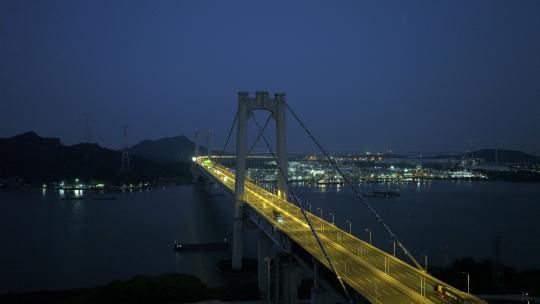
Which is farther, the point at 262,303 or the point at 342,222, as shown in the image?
the point at 342,222

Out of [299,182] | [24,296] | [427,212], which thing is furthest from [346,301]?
[299,182]

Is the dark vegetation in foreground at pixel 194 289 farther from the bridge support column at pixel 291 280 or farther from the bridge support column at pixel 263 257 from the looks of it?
the bridge support column at pixel 291 280

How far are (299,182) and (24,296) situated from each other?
28481 mm

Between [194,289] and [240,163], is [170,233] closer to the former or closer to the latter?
[240,163]

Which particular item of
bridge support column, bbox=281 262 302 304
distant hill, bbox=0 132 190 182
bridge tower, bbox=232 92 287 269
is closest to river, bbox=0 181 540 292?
bridge tower, bbox=232 92 287 269

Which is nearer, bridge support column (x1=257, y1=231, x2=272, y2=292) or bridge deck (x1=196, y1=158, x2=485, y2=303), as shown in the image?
bridge deck (x1=196, y1=158, x2=485, y2=303)

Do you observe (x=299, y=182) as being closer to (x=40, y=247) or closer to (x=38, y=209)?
(x=38, y=209)

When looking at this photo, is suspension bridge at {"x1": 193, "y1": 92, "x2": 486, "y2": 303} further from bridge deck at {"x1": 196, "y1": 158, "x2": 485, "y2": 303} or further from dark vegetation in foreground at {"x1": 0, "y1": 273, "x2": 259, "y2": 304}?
dark vegetation in foreground at {"x1": 0, "y1": 273, "x2": 259, "y2": 304}

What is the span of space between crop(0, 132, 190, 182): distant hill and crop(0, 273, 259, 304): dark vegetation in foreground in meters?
26.8

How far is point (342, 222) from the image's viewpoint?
1438 centimetres

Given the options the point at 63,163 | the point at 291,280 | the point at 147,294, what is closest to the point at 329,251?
the point at 291,280

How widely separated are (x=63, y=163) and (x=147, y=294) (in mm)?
36154

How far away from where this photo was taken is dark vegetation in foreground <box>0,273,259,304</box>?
7.29 m

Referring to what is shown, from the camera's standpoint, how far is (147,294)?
729 cm
